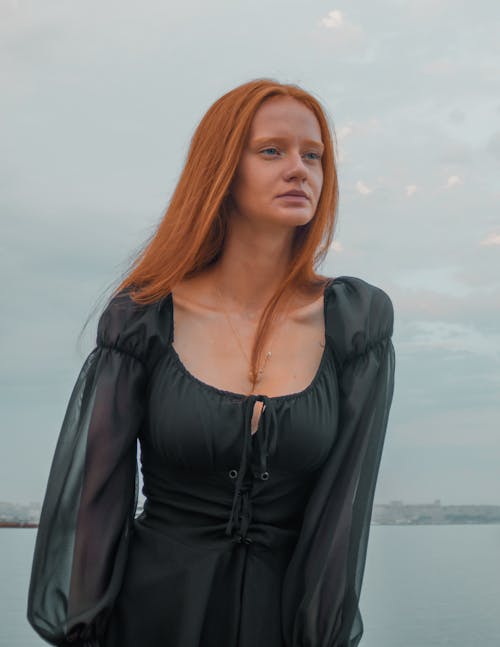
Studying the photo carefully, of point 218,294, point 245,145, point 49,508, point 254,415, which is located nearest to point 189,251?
point 218,294

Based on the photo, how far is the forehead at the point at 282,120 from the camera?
218cm

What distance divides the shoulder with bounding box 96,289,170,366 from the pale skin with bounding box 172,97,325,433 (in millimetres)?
49

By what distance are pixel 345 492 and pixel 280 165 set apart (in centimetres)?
72

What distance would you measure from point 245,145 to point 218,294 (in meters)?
0.35

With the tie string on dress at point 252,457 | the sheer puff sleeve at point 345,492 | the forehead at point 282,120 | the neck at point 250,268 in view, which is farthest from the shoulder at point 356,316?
the forehead at point 282,120

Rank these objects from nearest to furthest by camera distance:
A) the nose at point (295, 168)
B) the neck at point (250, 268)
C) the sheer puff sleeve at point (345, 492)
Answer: the sheer puff sleeve at point (345, 492)
the nose at point (295, 168)
the neck at point (250, 268)

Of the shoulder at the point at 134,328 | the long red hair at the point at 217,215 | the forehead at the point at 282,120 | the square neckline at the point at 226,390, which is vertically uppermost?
the forehead at the point at 282,120

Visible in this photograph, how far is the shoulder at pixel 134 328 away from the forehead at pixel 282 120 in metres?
0.45

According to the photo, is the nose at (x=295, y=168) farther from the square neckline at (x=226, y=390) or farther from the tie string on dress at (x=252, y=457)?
the tie string on dress at (x=252, y=457)

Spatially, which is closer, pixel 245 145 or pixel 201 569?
pixel 201 569

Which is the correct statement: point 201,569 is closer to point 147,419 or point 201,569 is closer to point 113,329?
point 147,419

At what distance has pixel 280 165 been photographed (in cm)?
216

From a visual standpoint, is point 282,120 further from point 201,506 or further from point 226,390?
point 201,506

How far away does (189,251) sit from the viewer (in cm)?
229
